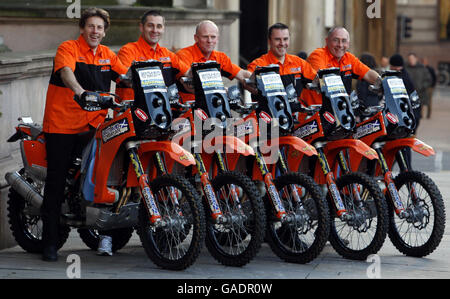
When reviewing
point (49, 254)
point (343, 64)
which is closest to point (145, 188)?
point (49, 254)

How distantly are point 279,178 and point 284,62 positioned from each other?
1.21m

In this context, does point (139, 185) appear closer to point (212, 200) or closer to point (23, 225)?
point (212, 200)

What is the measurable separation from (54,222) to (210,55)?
1.92 meters

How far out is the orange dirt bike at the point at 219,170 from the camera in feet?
27.7

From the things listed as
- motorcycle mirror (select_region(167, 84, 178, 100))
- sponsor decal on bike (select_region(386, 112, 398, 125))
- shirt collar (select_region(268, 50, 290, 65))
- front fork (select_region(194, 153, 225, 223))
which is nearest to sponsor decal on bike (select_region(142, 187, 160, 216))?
front fork (select_region(194, 153, 225, 223))

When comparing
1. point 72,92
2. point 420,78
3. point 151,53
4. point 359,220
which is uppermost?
point 151,53

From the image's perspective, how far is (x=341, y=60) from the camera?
9898mm

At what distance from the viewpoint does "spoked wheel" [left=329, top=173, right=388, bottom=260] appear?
8.77 m

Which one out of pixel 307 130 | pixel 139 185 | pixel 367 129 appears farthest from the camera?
pixel 367 129

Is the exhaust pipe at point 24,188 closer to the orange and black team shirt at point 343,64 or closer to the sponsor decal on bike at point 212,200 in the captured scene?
the sponsor decal on bike at point 212,200

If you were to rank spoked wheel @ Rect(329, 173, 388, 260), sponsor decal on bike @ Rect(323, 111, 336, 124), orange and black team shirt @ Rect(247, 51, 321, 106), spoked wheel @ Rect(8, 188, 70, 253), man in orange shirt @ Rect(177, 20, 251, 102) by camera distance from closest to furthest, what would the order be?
spoked wheel @ Rect(329, 173, 388, 260), sponsor decal on bike @ Rect(323, 111, 336, 124), spoked wheel @ Rect(8, 188, 70, 253), man in orange shirt @ Rect(177, 20, 251, 102), orange and black team shirt @ Rect(247, 51, 321, 106)

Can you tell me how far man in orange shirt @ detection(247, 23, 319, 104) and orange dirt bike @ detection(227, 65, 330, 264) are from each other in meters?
0.56

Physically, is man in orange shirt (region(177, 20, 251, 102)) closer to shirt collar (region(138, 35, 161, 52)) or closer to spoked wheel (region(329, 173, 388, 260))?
shirt collar (region(138, 35, 161, 52))

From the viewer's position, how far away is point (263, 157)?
9.09 m
